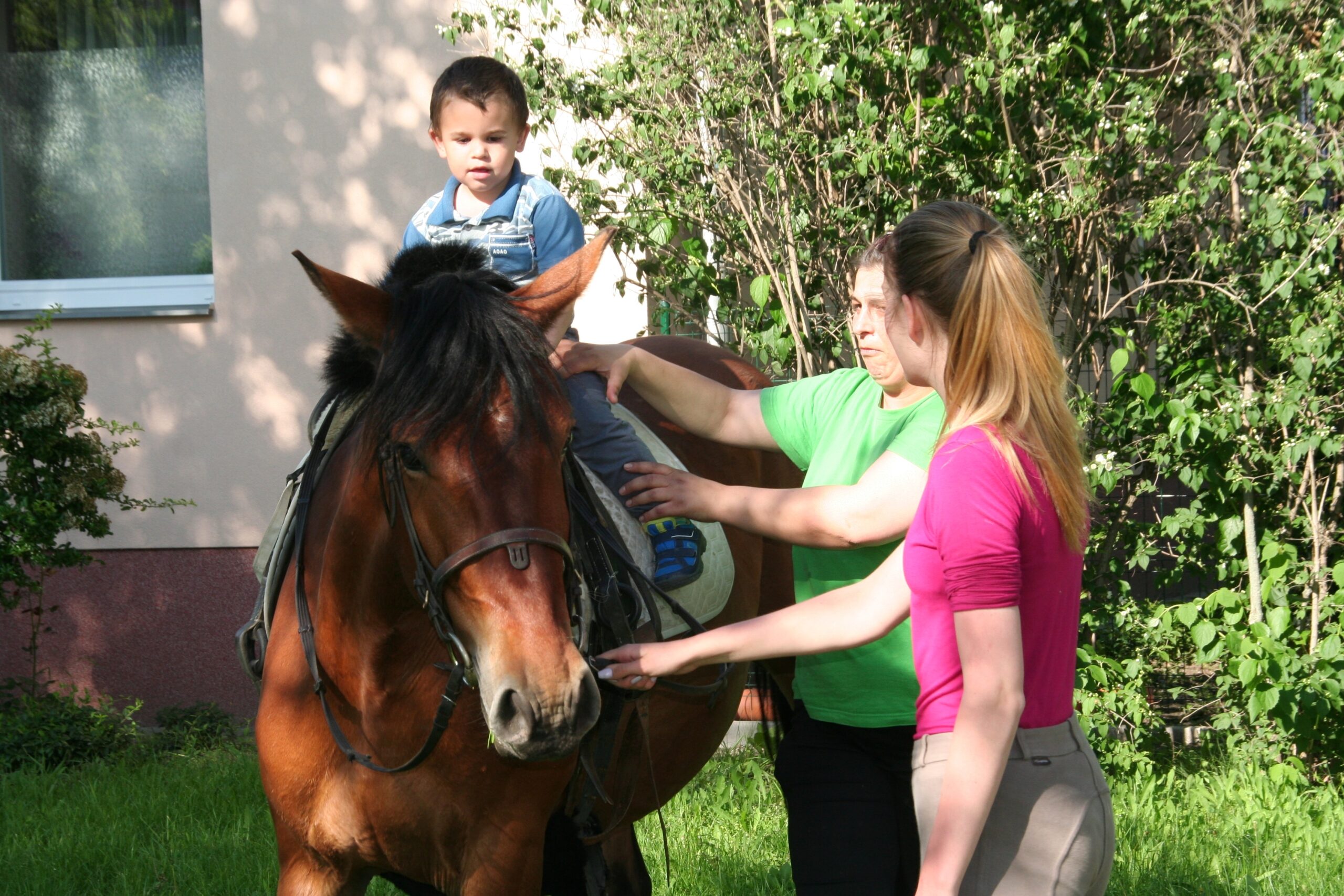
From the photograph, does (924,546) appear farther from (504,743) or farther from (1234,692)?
(1234,692)

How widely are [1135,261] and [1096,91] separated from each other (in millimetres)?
811

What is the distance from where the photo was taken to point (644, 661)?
2141 mm

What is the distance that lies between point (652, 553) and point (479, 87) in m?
1.40

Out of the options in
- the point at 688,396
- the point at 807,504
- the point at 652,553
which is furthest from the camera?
the point at 688,396

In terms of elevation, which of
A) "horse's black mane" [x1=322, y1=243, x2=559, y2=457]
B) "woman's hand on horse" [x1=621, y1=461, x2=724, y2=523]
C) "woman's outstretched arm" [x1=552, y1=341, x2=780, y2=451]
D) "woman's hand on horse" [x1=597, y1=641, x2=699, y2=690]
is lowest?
"woman's hand on horse" [x1=597, y1=641, x2=699, y2=690]

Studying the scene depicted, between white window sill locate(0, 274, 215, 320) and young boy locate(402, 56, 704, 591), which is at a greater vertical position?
young boy locate(402, 56, 704, 591)

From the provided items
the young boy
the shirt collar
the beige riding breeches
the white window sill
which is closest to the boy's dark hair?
the young boy

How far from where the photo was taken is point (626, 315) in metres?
5.77

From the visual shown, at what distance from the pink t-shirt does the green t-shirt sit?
0.34 m

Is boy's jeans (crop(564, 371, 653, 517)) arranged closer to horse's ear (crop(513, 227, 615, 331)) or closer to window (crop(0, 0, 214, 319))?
horse's ear (crop(513, 227, 615, 331))

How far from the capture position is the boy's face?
10.4ft

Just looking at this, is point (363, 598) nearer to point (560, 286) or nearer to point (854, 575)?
point (560, 286)

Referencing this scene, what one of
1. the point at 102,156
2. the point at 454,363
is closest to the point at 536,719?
the point at 454,363

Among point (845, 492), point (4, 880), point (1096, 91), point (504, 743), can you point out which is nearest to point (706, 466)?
point (845, 492)
